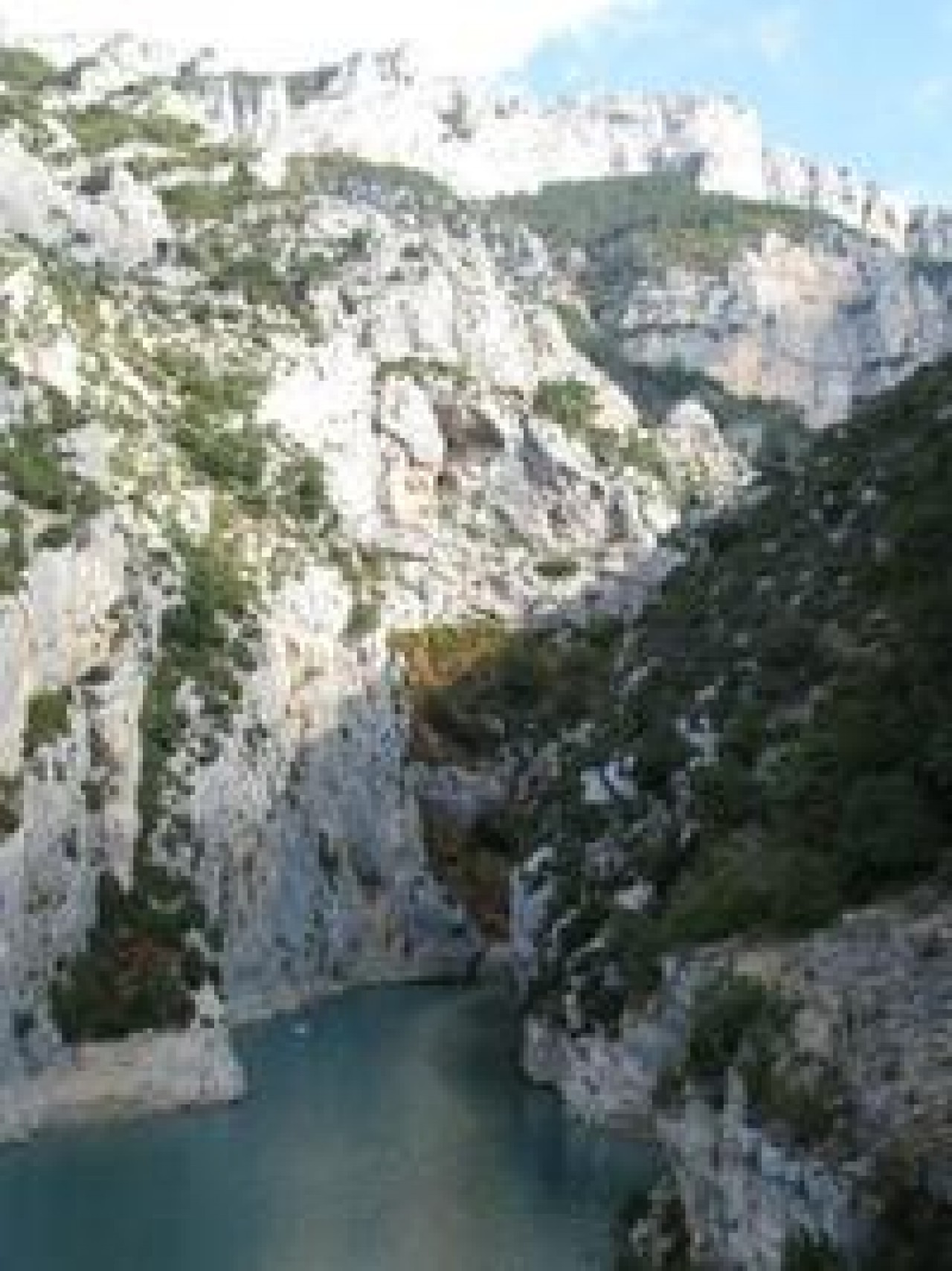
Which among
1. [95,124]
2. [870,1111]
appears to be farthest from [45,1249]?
[95,124]

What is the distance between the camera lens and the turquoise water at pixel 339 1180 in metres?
63.4

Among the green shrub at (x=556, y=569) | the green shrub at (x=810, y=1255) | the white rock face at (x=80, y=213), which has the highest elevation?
the white rock face at (x=80, y=213)

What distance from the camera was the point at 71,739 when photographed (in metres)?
90.6

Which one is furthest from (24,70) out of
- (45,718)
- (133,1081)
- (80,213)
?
(133,1081)

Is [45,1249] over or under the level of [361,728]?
under

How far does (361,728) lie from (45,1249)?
178 feet

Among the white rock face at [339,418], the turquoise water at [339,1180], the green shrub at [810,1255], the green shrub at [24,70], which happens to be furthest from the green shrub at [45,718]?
the green shrub at [24,70]

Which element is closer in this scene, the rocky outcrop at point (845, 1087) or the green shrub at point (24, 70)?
the rocky outcrop at point (845, 1087)

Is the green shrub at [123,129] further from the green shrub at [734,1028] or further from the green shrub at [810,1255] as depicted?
the green shrub at [810,1255]

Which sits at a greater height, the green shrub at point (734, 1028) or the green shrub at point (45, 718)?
the green shrub at point (45, 718)

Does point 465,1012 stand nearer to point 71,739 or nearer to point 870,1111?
point 71,739

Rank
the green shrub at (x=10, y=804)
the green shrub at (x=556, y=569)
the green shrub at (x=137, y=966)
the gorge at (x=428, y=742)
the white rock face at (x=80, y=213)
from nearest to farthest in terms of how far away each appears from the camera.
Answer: the gorge at (x=428, y=742) → the green shrub at (x=10, y=804) → the green shrub at (x=137, y=966) → the white rock face at (x=80, y=213) → the green shrub at (x=556, y=569)

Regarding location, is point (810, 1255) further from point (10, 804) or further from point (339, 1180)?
point (10, 804)

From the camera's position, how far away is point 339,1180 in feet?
233
